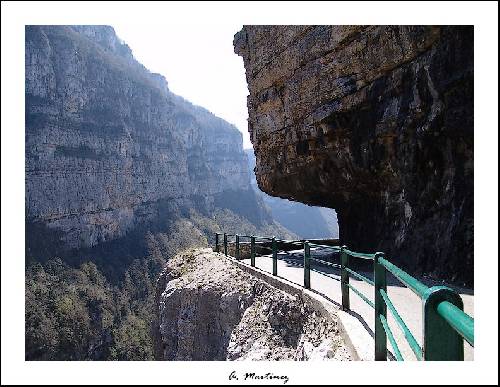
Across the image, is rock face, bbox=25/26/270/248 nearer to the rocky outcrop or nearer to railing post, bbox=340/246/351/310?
the rocky outcrop

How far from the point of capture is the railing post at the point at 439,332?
6.47 ft

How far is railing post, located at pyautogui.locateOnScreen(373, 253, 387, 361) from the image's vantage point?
3.74 m

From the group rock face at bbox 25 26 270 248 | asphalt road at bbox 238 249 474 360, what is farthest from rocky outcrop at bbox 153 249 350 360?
rock face at bbox 25 26 270 248

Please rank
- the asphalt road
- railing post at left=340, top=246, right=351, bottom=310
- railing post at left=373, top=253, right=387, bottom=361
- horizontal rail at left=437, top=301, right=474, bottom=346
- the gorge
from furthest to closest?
the gorge → railing post at left=340, top=246, right=351, bottom=310 → the asphalt road → railing post at left=373, top=253, right=387, bottom=361 → horizontal rail at left=437, top=301, right=474, bottom=346

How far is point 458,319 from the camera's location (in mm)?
1739

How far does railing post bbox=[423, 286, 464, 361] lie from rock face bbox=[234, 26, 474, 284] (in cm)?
715

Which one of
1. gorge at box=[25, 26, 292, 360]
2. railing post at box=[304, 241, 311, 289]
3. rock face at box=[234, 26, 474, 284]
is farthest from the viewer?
gorge at box=[25, 26, 292, 360]

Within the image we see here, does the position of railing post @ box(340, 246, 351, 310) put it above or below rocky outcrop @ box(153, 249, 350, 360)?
above

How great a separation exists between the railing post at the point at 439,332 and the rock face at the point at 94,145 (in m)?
114

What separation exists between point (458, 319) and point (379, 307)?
2207 mm

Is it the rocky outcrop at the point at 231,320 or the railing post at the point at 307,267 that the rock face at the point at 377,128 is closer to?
the railing post at the point at 307,267
